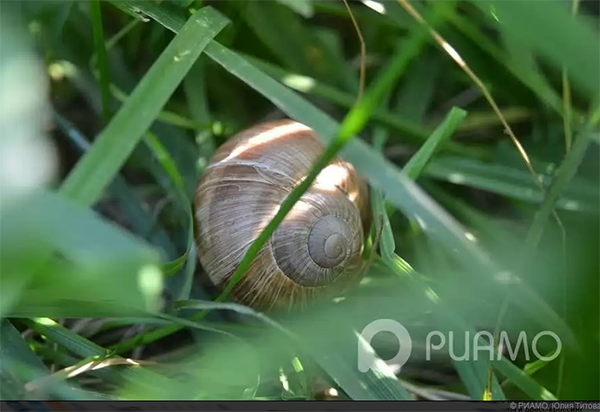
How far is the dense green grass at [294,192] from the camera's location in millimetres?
697

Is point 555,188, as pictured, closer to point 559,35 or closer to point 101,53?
point 559,35

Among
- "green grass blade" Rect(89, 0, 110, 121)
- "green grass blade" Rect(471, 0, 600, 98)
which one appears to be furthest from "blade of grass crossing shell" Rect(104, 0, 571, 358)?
"green grass blade" Rect(471, 0, 600, 98)

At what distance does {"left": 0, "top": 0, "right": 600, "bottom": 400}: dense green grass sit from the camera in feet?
2.29

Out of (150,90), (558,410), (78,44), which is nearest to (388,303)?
(558,410)

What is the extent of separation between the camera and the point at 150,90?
2.65 feet

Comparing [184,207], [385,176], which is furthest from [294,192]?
[184,207]

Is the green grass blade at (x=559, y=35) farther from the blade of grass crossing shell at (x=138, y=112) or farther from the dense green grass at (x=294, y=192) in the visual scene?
the blade of grass crossing shell at (x=138, y=112)

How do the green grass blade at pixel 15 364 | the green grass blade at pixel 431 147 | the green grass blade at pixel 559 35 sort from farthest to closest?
the green grass blade at pixel 431 147
the green grass blade at pixel 15 364
the green grass blade at pixel 559 35

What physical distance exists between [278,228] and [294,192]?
13 centimetres

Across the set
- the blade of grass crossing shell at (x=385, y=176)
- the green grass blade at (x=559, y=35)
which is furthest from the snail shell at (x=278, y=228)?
the green grass blade at (x=559, y=35)

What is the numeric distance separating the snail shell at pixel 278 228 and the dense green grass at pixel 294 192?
0.11ft

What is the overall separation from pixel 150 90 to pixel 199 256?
0.29 metres

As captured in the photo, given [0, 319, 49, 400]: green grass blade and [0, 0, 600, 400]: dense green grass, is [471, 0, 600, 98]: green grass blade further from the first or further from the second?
[0, 319, 49, 400]: green grass blade

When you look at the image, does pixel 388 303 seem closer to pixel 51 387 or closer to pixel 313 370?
pixel 313 370
